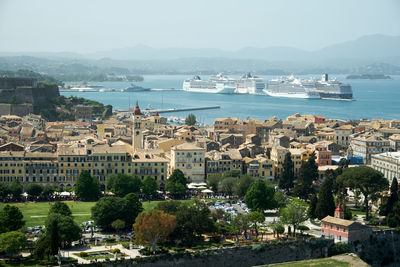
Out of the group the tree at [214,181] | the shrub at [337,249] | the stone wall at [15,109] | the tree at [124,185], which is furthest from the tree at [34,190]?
the stone wall at [15,109]

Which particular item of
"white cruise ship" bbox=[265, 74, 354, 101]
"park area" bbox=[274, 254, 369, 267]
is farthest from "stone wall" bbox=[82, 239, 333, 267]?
"white cruise ship" bbox=[265, 74, 354, 101]

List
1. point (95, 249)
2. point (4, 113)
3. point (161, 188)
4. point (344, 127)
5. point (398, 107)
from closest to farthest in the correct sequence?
point (95, 249)
point (161, 188)
point (344, 127)
point (4, 113)
point (398, 107)

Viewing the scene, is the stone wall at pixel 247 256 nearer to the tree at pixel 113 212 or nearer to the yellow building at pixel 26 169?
the tree at pixel 113 212

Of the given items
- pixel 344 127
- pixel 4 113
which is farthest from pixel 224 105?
pixel 344 127

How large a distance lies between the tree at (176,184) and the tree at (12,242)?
51.7 feet

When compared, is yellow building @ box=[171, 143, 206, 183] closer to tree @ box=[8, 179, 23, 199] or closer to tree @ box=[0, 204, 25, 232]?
tree @ box=[8, 179, 23, 199]

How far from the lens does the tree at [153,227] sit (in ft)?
109

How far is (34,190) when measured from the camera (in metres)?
45.6

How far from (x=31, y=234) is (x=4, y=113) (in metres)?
54.6

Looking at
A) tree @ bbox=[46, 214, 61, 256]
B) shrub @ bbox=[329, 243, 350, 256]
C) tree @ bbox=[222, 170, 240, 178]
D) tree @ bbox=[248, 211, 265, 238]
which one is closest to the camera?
tree @ bbox=[46, 214, 61, 256]

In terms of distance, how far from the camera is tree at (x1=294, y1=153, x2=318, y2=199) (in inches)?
1834

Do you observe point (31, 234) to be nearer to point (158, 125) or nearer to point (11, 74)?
point (158, 125)

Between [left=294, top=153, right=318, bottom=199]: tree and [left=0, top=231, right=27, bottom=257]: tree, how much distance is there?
69.7 ft

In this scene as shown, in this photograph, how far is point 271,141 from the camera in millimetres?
64688
